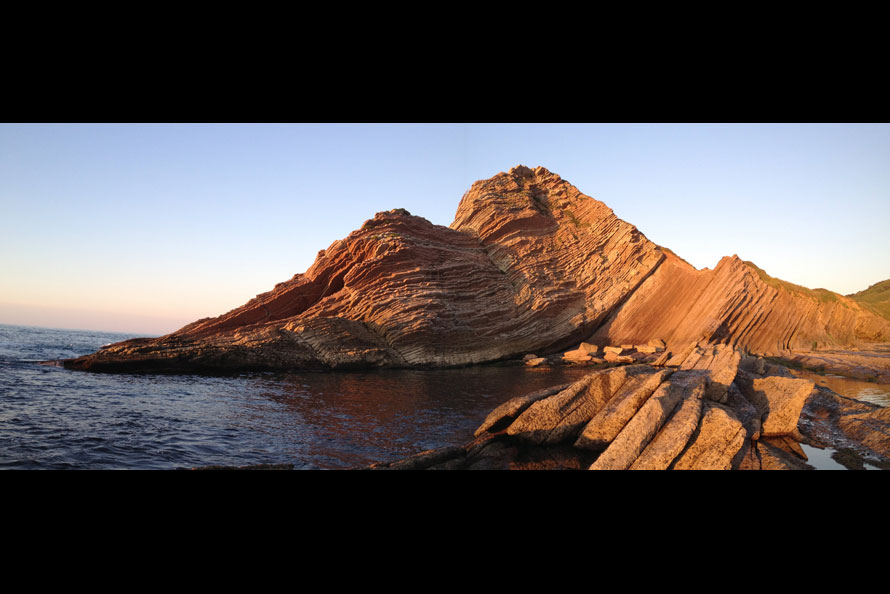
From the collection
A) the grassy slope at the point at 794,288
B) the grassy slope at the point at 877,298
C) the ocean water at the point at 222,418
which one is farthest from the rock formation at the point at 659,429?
the grassy slope at the point at 877,298

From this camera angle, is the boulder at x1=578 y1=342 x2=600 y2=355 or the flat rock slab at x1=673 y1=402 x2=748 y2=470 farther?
the boulder at x1=578 y1=342 x2=600 y2=355

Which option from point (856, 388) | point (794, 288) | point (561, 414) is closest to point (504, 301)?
point (856, 388)

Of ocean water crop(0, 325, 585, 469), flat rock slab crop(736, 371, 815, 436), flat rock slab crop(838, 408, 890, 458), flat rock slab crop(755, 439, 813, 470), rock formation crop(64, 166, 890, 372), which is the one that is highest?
rock formation crop(64, 166, 890, 372)

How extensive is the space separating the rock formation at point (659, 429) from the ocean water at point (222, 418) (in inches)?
46.0

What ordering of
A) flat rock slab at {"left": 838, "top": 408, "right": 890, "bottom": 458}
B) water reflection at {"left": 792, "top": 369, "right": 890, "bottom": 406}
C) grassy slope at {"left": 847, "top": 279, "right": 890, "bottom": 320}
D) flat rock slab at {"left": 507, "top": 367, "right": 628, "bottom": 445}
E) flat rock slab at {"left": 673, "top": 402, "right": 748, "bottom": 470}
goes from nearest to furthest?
1. flat rock slab at {"left": 673, "top": 402, "right": 748, "bottom": 470}
2. flat rock slab at {"left": 507, "top": 367, "right": 628, "bottom": 445}
3. flat rock slab at {"left": 838, "top": 408, "right": 890, "bottom": 458}
4. water reflection at {"left": 792, "top": 369, "right": 890, "bottom": 406}
5. grassy slope at {"left": 847, "top": 279, "right": 890, "bottom": 320}

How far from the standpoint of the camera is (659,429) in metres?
6.40

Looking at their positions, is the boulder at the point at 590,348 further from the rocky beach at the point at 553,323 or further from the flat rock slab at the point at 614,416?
the flat rock slab at the point at 614,416

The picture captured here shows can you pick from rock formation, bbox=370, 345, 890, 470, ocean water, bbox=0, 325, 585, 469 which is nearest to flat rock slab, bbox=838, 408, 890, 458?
rock formation, bbox=370, 345, 890, 470

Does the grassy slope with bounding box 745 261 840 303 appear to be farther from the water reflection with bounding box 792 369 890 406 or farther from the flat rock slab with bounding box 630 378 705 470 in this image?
the flat rock slab with bounding box 630 378 705 470

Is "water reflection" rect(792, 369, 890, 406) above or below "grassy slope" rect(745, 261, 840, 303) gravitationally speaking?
below

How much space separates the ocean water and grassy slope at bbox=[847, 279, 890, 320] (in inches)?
1027

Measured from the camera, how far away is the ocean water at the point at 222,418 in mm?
6992

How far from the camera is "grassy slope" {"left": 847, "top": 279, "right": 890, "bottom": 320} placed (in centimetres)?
2728
